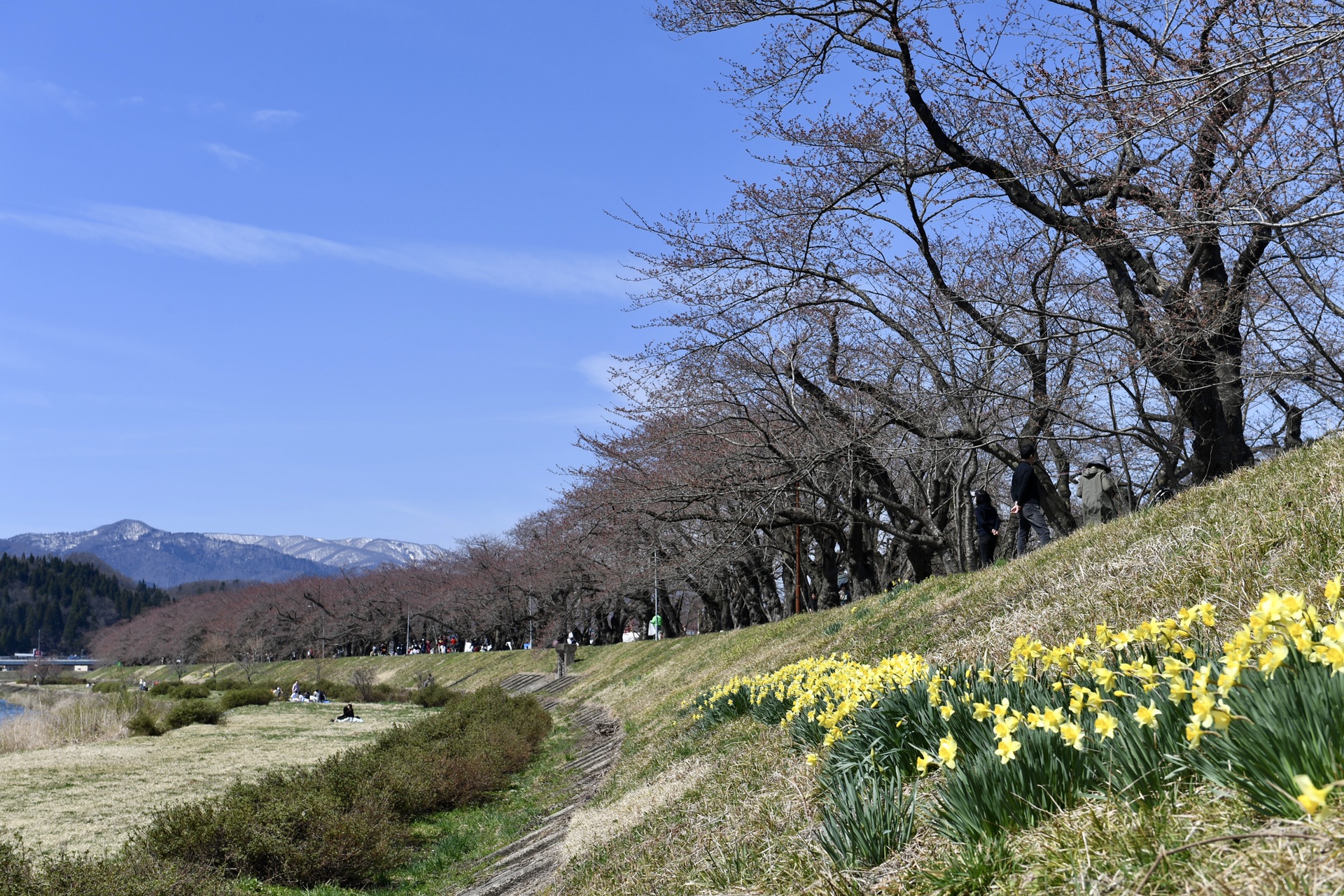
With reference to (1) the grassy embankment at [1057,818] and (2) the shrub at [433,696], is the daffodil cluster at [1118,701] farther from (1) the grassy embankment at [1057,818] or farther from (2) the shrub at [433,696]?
(2) the shrub at [433,696]

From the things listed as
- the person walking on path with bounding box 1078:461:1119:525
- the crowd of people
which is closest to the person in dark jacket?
the crowd of people

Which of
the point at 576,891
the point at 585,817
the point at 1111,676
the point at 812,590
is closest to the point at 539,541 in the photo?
the point at 812,590

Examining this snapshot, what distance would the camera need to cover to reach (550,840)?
980 centimetres

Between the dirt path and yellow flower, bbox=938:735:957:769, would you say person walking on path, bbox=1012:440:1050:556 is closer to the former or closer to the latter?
the dirt path

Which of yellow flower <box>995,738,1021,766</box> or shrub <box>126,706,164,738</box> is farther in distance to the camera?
shrub <box>126,706,164,738</box>

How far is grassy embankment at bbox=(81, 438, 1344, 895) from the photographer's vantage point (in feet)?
8.95

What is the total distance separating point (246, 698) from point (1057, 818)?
45754 millimetres

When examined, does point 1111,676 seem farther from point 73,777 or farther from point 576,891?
point 73,777

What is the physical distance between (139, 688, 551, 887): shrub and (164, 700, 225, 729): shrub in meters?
Result: 18.2

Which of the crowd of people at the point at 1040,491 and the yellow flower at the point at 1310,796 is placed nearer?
the yellow flower at the point at 1310,796

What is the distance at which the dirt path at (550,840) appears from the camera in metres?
8.31

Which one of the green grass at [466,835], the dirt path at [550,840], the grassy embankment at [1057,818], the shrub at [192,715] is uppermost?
the grassy embankment at [1057,818]

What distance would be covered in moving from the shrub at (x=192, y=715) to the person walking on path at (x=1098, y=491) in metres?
29.7

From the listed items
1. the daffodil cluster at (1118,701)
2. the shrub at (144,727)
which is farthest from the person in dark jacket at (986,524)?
the shrub at (144,727)
